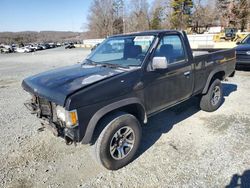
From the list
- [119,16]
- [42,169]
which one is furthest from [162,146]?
[119,16]

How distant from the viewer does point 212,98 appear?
4941 mm

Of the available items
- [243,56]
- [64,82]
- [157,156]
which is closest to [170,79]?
[157,156]

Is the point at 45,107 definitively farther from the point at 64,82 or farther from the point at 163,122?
the point at 163,122

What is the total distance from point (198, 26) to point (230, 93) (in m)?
51.4

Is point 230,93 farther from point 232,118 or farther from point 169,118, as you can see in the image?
point 169,118

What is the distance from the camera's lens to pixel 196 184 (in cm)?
275

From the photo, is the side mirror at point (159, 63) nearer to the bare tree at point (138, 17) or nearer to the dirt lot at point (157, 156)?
the dirt lot at point (157, 156)

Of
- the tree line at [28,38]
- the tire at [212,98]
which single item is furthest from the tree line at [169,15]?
the tire at [212,98]

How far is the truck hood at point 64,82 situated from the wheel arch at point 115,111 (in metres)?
0.40

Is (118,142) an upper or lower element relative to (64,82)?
lower

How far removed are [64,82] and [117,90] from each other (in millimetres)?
762

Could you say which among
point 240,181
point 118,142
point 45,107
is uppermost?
point 45,107

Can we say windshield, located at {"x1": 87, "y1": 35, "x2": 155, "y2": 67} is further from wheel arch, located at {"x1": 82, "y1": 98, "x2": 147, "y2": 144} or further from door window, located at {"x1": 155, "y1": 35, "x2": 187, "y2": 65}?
wheel arch, located at {"x1": 82, "y1": 98, "x2": 147, "y2": 144}

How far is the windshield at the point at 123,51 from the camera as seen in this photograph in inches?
135
